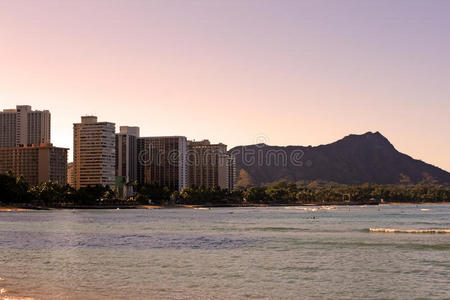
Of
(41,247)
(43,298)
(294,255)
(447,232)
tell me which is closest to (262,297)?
(43,298)

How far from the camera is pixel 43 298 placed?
31.2 m

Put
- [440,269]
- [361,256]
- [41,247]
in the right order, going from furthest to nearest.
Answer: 1. [41,247]
2. [361,256]
3. [440,269]

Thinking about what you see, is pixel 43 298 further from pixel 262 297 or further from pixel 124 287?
pixel 262 297

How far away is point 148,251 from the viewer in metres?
56.2

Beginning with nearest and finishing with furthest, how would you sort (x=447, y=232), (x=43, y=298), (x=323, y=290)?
(x=43, y=298) < (x=323, y=290) < (x=447, y=232)

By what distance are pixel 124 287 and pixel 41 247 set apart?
29616 mm

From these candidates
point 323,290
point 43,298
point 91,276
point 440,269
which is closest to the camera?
point 43,298

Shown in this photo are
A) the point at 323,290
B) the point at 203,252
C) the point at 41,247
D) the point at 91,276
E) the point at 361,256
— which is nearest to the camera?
the point at 323,290

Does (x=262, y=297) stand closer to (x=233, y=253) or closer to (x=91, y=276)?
(x=91, y=276)

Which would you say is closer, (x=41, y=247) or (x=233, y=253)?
(x=233, y=253)

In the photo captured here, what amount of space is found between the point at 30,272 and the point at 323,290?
68.7 ft

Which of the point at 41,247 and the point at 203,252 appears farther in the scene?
the point at 41,247

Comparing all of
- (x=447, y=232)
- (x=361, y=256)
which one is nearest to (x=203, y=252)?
(x=361, y=256)

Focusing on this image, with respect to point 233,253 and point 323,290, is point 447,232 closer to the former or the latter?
point 233,253
